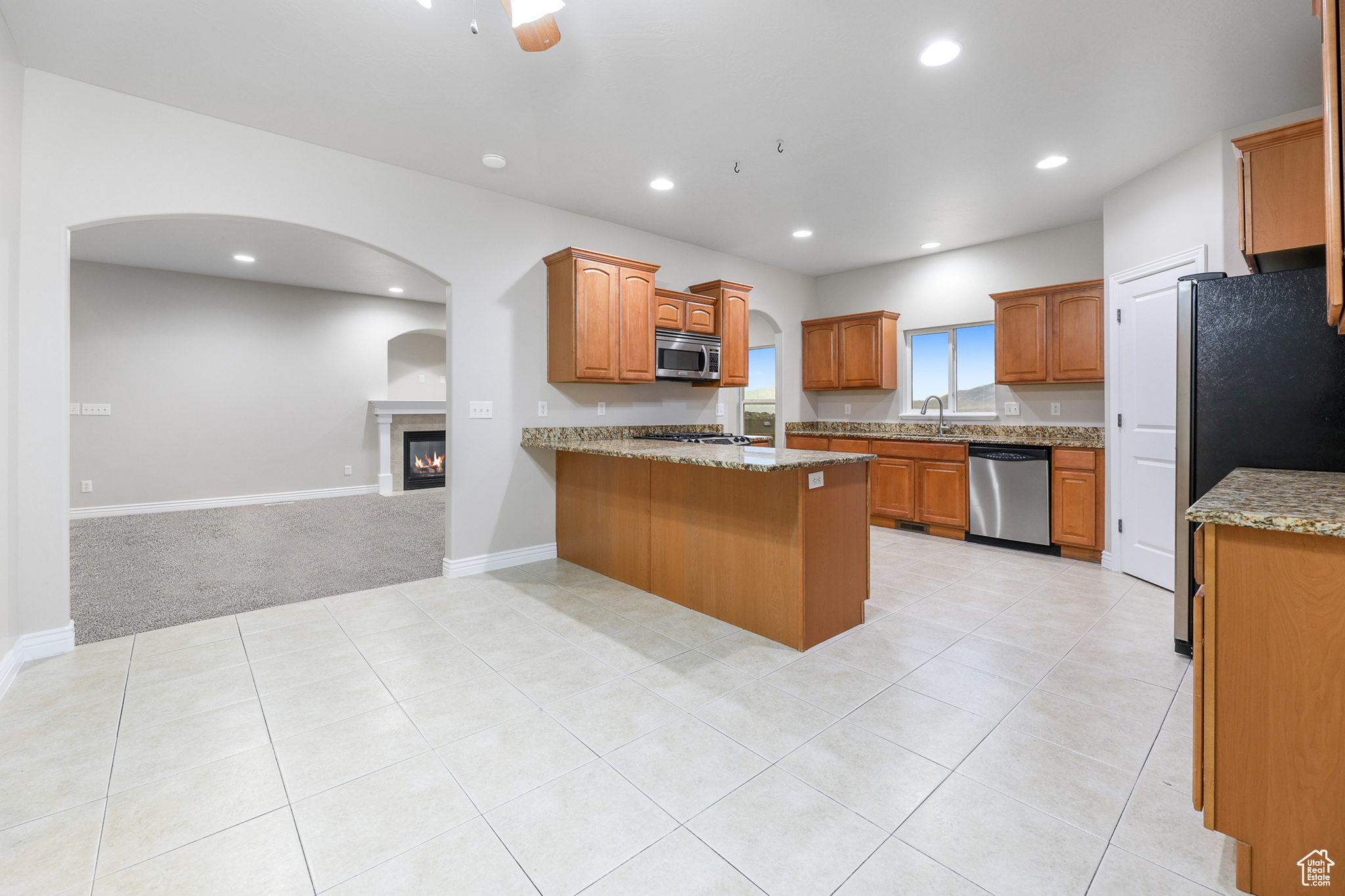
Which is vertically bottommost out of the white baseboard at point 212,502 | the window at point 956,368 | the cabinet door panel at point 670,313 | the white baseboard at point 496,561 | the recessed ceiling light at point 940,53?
the white baseboard at point 496,561

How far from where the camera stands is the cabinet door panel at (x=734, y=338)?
16.8 feet

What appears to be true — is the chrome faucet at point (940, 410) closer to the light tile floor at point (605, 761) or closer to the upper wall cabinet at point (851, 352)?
the upper wall cabinet at point (851, 352)

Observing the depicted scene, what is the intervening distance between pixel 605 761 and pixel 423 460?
7.16 m

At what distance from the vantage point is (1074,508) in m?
4.21

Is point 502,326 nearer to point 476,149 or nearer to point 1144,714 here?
point 476,149

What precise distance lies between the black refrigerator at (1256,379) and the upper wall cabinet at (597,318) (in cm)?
314

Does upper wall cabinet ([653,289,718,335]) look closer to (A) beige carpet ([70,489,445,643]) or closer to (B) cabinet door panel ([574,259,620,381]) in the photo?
(B) cabinet door panel ([574,259,620,381])

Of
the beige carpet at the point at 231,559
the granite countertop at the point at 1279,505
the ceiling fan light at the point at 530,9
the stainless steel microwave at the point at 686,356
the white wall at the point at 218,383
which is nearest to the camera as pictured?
the granite countertop at the point at 1279,505

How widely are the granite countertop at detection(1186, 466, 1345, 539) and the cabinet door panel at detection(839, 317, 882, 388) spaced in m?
4.07

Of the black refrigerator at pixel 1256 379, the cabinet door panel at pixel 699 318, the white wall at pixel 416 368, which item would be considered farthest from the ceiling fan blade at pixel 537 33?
the white wall at pixel 416 368

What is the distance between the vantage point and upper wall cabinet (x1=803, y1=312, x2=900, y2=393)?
5738 mm

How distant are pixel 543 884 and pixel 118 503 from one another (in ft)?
24.0

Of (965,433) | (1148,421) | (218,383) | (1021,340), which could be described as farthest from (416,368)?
(1148,421)

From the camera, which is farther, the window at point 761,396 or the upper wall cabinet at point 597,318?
the window at point 761,396
